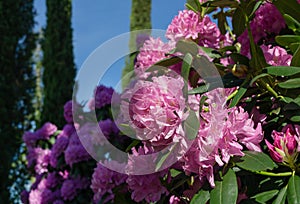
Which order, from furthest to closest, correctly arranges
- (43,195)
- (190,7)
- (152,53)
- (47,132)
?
(47,132), (43,195), (152,53), (190,7)

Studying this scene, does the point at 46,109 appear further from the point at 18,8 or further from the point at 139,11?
the point at 139,11

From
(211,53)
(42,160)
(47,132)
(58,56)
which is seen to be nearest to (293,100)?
(211,53)

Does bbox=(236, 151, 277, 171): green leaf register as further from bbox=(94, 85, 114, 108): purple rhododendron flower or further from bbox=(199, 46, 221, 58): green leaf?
bbox=(94, 85, 114, 108): purple rhododendron flower

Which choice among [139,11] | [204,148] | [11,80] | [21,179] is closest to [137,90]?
[204,148]

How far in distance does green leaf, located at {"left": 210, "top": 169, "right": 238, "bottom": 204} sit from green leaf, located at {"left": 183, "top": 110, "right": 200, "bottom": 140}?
0.32 ft

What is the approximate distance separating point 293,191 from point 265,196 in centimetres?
7

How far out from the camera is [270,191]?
81cm

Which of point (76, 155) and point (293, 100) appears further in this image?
point (76, 155)

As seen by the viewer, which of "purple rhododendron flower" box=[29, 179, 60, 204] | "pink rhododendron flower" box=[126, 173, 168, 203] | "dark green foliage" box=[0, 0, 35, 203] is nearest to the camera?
"pink rhododendron flower" box=[126, 173, 168, 203]

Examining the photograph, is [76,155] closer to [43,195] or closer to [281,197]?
[43,195]

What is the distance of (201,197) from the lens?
775 mm

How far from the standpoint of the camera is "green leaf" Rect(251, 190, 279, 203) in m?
0.79

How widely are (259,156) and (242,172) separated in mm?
52

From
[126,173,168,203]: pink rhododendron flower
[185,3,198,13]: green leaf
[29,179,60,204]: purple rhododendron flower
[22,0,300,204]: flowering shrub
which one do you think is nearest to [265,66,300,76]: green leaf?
[22,0,300,204]: flowering shrub
